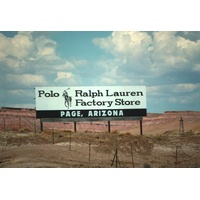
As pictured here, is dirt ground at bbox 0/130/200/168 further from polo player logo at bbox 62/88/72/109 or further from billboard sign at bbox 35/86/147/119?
polo player logo at bbox 62/88/72/109

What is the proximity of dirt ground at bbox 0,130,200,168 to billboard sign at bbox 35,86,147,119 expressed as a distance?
5.03ft

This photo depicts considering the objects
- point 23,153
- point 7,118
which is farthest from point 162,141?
point 7,118

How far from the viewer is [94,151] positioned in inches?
880

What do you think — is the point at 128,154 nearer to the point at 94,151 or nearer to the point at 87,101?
the point at 94,151

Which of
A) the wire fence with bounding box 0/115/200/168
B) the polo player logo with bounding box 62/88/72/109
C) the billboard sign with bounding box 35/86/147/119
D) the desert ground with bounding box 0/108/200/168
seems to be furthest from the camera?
the polo player logo with bounding box 62/88/72/109

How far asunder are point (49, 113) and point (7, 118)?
65.4 feet

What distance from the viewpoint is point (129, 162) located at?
21.5 m

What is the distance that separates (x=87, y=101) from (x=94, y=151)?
3157 mm

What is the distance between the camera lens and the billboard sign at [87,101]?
23.5 metres

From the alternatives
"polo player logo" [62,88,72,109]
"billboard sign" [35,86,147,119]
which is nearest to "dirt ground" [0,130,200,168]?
"billboard sign" [35,86,147,119]

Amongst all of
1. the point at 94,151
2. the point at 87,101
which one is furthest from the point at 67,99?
the point at 94,151

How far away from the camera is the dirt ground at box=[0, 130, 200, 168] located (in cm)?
2038

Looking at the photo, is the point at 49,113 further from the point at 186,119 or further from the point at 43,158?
the point at 186,119

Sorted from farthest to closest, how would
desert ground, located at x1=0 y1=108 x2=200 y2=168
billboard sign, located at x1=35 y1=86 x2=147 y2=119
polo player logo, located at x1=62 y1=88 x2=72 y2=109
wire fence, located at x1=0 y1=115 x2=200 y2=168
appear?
1. polo player logo, located at x1=62 y1=88 x2=72 y2=109
2. billboard sign, located at x1=35 y1=86 x2=147 y2=119
3. wire fence, located at x1=0 y1=115 x2=200 y2=168
4. desert ground, located at x1=0 y1=108 x2=200 y2=168
